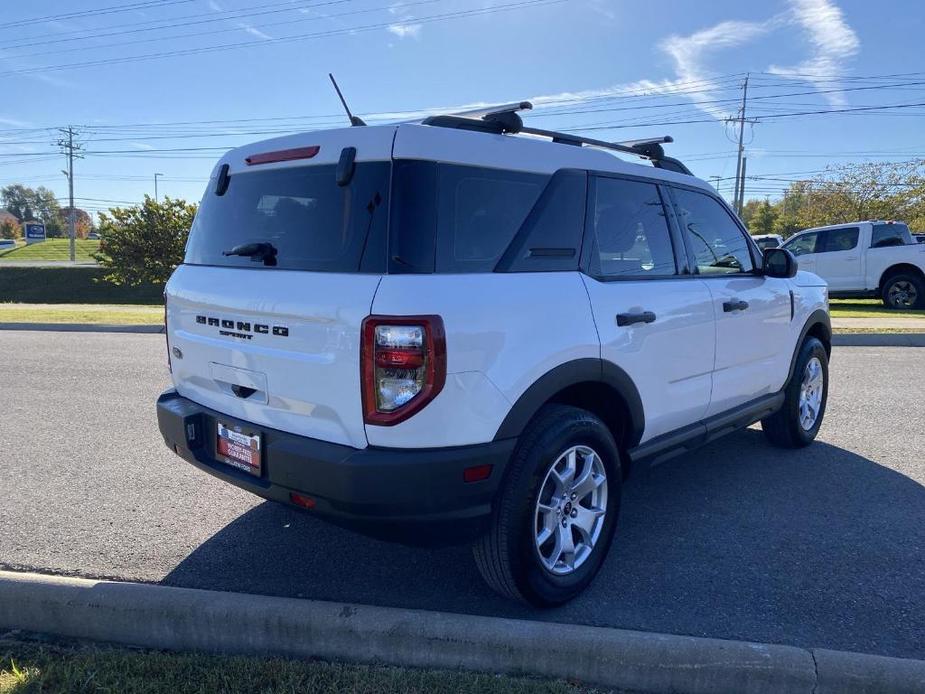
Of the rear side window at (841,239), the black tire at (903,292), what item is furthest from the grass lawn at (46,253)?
the black tire at (903,292)

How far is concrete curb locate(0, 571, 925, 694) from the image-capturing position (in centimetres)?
241

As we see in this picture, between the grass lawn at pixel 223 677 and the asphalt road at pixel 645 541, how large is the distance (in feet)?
1.81

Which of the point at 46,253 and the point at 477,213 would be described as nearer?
the point at 477,213

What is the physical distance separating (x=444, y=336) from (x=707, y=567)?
6.40 ft

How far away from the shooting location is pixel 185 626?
270 centimetres

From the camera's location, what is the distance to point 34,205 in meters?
126

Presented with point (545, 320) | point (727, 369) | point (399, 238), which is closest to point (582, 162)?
point (545, 320)

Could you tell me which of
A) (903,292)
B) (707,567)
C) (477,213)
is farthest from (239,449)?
(903,292)

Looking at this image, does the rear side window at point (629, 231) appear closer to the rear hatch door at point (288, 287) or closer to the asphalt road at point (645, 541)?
the rear hatch door at point (288, 287)

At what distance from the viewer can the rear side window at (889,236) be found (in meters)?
15.8

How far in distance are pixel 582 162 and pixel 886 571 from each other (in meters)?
2.45

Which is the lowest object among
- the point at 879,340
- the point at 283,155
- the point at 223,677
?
the point at 223,677

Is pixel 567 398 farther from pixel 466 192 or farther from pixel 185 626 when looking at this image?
pixel 185 626

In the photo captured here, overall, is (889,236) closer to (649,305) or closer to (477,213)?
(649,305)
